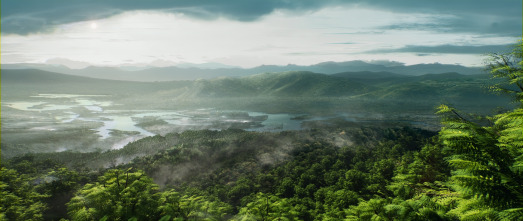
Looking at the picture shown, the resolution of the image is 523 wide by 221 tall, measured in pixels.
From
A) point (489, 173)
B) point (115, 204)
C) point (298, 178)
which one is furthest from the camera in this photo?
point (298, 178)

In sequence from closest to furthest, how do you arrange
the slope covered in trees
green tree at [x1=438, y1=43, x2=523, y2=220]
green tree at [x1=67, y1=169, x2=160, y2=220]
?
1. green tree at [x1=438, y1=43, x2=523, y2=220]
2. the slope covered in trees
3. green tree at [x1=67, y1=169, x2=160, y2=220]

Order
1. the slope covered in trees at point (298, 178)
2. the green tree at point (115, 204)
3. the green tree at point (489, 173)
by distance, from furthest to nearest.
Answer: the green tree at point (115, 204) → the slope covered in trees at point (298, 178) → the green tree at point (489, 173)

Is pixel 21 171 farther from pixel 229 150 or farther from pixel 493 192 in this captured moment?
pixel 493 192

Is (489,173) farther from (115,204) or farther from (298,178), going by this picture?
(298,178)

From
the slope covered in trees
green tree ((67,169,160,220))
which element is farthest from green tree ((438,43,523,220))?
green tree ((67,169,160,220))

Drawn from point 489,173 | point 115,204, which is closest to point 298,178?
point 115,204

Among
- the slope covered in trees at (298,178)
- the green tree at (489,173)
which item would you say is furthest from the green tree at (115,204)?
the green tree at (489,173)

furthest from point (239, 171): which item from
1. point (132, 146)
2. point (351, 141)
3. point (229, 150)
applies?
point (132, 146)

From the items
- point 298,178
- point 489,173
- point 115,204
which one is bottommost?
point 298,178

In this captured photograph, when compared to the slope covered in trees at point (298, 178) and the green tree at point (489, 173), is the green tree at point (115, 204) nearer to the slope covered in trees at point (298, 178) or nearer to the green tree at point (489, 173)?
the slope covered in trees at point (298, 178)

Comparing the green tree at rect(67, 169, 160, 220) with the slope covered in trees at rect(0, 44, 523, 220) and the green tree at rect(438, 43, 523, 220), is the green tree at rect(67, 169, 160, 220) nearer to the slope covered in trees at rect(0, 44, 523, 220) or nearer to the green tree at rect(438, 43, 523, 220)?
the slope covered in trees at rect(0, 44, 523, 220)

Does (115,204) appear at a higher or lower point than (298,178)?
higher

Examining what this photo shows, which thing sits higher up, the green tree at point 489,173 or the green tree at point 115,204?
the green tree at point 489,173
